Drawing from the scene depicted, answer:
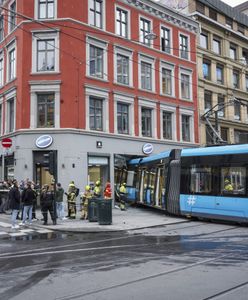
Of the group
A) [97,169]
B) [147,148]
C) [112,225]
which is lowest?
[112,225]

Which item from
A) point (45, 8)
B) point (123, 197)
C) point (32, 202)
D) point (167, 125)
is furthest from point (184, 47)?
point (32, 202)

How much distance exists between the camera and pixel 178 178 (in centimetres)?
2027

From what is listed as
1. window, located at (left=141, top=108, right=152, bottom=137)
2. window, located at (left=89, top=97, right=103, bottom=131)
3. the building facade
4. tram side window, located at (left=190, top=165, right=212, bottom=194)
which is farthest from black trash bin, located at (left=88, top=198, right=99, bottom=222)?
window, located at (left=141, top=108, right=152, bottom=137)

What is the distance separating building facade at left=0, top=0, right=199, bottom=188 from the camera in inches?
1061

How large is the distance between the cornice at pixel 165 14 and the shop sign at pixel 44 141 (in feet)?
40.1

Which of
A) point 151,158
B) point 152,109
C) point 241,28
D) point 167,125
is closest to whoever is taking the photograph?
point 151,158

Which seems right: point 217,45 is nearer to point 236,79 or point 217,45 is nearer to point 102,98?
point 236,79

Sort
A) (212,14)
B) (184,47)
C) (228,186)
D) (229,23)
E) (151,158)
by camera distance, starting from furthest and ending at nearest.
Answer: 1. (229,23)
2. (212,14)
3. (184,47)
4. (151,158)
5. (228,186)

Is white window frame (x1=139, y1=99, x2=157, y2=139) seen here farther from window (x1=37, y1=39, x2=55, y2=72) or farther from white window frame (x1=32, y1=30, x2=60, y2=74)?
window (x1=37, y1=39, x2=55, y2=72)

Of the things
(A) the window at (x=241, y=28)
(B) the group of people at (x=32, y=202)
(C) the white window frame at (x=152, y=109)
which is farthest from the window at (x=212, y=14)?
(B) the group of people at (x=32, y=202)

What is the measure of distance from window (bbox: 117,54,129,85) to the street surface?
59.0 ft

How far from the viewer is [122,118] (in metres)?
30.8

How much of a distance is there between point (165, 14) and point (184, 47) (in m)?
3.42

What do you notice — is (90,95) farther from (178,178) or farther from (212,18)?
(212,18)
